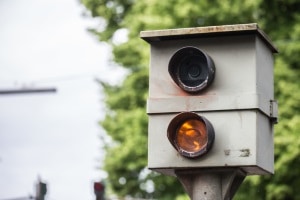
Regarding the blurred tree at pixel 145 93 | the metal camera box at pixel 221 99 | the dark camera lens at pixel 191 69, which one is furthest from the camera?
the blurred tree at pixel 145 93

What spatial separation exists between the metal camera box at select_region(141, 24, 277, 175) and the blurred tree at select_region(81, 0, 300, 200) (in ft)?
35.8

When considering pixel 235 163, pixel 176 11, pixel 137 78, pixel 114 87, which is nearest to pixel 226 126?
pixel 235 163

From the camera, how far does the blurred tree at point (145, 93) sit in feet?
51.3

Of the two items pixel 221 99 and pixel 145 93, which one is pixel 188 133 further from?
pixel 145 93

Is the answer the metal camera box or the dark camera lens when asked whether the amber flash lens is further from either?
the dark camera lens

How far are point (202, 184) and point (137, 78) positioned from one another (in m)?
14.3

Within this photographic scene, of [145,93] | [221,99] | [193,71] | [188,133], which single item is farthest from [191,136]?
[145,93]

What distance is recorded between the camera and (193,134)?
4.15m

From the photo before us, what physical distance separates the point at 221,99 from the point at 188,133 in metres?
0.20

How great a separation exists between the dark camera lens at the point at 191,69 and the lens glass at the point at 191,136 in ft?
0.52

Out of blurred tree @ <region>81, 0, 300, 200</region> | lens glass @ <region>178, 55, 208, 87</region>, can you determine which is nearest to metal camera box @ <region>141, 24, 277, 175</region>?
lens glass @ <region>178, 55, 208, 87</region>

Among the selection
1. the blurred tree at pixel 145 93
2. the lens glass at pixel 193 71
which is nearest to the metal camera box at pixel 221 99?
the lens glass at pixel 193 71

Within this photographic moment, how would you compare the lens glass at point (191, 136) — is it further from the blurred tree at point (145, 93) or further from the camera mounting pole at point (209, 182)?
the blurred tree at point (145, 93)

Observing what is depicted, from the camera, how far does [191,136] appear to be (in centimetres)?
415
